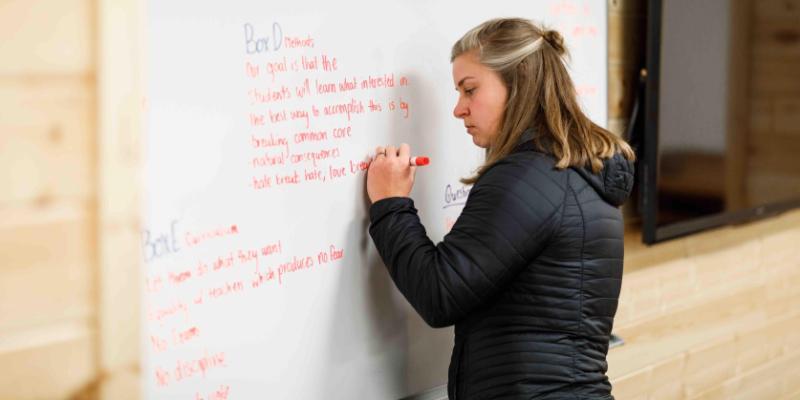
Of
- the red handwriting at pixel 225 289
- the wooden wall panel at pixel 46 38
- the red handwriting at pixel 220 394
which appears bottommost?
the red handwriting at pixel 220 394

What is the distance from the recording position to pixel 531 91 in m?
1.52

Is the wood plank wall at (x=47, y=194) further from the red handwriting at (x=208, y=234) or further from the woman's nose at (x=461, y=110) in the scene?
the woman's nose at (x=461, y=110)

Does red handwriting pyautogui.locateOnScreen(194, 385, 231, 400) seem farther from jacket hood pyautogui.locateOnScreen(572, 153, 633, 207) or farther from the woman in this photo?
jacket hood pyautogui.locateOnScreen(572, 153, 633, 207)

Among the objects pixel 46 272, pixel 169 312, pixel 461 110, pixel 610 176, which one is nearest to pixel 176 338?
pixel 169 312

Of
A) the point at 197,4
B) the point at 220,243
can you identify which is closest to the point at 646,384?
the point at 220,243

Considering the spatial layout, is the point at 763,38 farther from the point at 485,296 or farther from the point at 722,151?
the point at 485,296

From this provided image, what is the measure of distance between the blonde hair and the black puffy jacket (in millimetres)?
41

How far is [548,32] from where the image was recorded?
1.57 meters

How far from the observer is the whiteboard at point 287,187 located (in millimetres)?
1358

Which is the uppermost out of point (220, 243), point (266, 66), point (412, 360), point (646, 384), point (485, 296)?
point (266, 66)

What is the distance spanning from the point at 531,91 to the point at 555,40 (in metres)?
0.13

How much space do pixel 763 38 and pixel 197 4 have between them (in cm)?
180

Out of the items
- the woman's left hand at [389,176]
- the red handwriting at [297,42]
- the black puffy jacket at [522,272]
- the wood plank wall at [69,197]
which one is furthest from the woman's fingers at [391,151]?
the wood plank wall at [69,197]

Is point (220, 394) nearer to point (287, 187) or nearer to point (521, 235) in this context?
point (287, 187)
